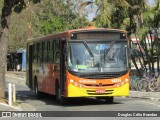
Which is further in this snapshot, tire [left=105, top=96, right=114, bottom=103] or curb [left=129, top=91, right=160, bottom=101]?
curb [left=129, top=91, right=160, bottom=101]

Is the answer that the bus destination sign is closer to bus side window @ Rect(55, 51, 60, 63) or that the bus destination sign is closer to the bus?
the bus

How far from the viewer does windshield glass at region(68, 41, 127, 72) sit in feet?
67.1

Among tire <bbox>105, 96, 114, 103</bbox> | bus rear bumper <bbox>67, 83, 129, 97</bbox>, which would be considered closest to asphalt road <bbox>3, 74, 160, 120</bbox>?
tire <bbox>105, 96, 114, 103</bbox>

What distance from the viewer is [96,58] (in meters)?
20.6

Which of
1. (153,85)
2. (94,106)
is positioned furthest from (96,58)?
(153,85)

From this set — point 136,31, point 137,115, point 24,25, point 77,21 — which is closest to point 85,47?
point 137,115

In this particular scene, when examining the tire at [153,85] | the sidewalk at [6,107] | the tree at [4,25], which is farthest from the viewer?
the tire at [153,85]

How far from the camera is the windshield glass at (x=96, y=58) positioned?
67.1 ft

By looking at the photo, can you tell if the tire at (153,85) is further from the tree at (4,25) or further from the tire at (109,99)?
the tree at (4,25)

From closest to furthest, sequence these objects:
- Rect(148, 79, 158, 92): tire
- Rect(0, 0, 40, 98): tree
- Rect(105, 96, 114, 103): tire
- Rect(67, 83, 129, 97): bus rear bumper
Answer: Rect(67, 83, 129, 97): bus rear bumper
Rect(0, 0, 40, 98): tree
Rect(105, 96, 114, 103): tire
Rect(148, 79, 158, 92): tire

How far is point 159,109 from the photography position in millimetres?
18016

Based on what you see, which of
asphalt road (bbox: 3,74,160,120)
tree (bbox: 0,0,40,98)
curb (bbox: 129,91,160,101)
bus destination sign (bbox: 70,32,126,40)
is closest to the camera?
asphalt road (bbox: 3,74,160,120)

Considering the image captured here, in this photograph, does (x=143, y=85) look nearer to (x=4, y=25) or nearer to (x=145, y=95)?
(x=145, y=95)

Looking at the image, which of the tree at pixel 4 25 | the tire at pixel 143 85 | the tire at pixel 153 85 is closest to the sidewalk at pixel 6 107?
the tree at pixel 4 25
